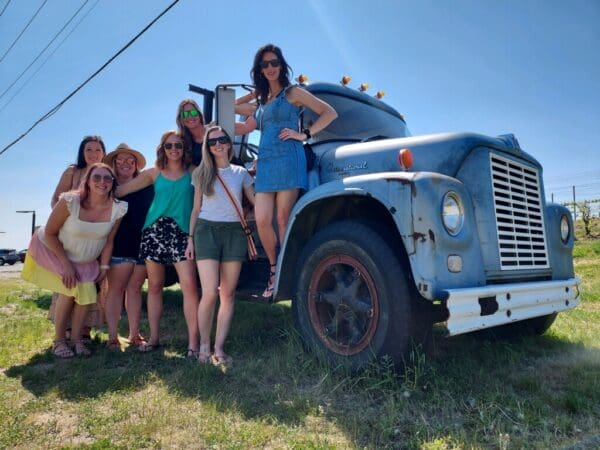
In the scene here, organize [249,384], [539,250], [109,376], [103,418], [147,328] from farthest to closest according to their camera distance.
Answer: [147,328]
[539,250]
[109,376]
[249,384]
[103,418]

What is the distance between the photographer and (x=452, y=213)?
280 cm

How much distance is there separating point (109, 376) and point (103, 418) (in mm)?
817

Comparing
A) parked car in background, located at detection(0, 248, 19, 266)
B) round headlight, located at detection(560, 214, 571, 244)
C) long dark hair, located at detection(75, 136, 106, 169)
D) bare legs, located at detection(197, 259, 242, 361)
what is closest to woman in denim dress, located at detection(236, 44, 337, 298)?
bare legs, located at detection(197, 259, 242, 361)

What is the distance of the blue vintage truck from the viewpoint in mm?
2643

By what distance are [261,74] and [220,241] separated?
1.42 m

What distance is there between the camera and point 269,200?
11.8 feet

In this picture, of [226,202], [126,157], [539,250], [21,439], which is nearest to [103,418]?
[21,439]

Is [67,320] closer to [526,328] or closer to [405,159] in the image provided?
[405,159]

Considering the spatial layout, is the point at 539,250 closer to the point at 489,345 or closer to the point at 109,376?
the point at 489,345

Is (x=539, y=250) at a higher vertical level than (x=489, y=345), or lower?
higher

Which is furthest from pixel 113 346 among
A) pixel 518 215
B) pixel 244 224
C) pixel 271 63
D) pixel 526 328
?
pixel 526 328

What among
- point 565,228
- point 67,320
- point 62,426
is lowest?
point 62,426

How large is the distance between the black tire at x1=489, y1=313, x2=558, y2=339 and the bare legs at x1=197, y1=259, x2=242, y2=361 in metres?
2.38

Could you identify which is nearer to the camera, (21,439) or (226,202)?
(21,439)
